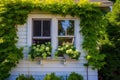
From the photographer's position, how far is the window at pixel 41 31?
13.2 metres

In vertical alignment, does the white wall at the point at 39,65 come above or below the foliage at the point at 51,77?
above

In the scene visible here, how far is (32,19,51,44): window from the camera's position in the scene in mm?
13156

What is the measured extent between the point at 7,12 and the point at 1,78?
7.47 feet

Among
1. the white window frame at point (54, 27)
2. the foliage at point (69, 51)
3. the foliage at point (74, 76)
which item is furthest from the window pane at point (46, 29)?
the foliage at point (74, 76)

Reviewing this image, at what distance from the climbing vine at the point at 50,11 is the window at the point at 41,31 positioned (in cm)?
51

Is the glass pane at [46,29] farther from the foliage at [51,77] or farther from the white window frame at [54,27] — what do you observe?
the foliage at [51,77]

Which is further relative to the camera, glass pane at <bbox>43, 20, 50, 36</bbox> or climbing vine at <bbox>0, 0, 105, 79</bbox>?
glass pane at <bbox>43, 20, 50, 36</bbox>

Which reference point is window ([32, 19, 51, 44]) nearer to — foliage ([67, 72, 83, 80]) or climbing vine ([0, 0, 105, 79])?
climbing vine ([0, 0, 105, 79])

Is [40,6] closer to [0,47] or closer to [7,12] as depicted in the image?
[7,12]

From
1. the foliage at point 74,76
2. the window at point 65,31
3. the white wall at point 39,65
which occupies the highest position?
the window at point 65,31

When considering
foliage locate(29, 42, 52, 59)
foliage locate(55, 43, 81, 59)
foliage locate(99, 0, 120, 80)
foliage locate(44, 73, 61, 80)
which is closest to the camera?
foliage locate(44, 73, 61, 80)

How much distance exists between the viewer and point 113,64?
13.9 meters

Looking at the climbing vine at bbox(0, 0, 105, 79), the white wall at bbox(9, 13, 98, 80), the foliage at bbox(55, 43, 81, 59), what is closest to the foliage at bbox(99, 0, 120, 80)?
the climbing vine at bbox(0, 0, 105, 79)

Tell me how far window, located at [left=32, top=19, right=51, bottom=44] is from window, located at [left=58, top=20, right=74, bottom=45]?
40 centimetres
